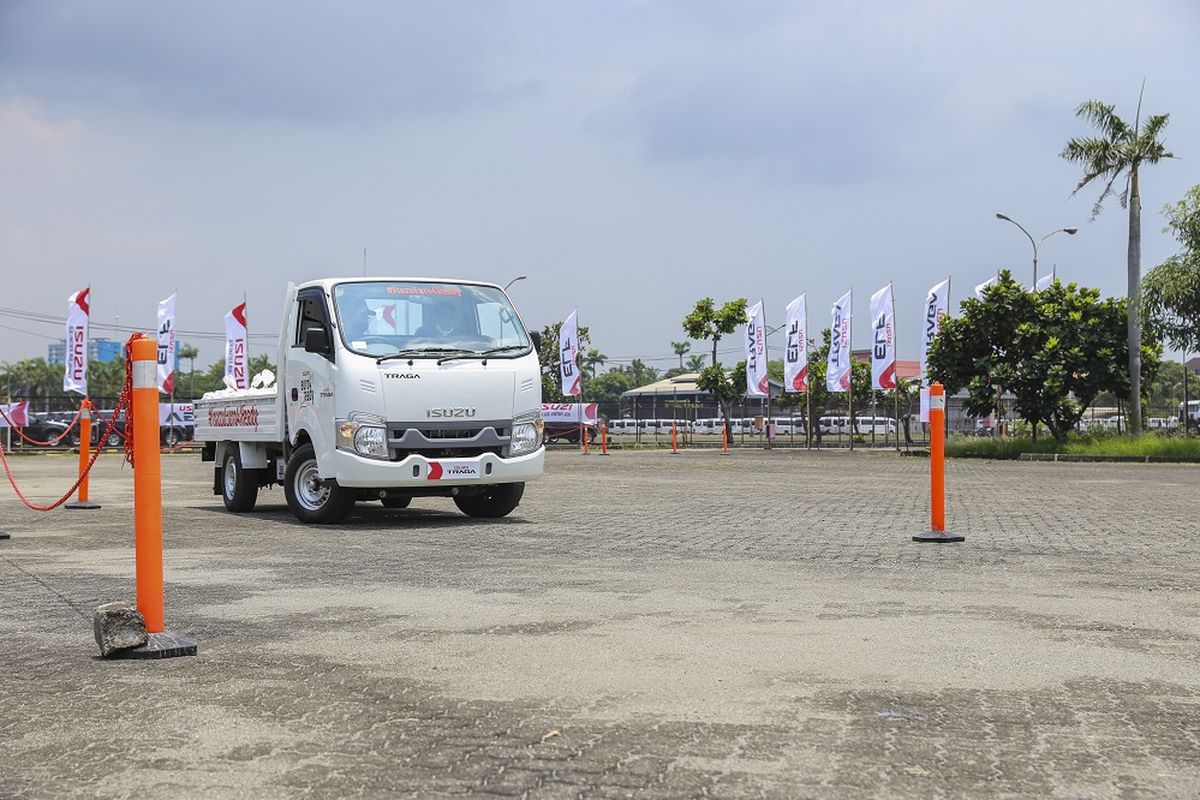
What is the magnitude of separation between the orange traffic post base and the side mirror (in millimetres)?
6443

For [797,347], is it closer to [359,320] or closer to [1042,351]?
[1042,351]

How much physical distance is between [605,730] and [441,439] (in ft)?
27.3

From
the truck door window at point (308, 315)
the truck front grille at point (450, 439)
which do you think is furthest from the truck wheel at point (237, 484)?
the truck front grille at point (450, 439)

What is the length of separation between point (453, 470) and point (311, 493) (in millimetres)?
1736

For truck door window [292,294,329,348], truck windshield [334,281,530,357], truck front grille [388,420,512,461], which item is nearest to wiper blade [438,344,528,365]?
truck windshield [334,281,530,357]

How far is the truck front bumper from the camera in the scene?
12008 millimetres

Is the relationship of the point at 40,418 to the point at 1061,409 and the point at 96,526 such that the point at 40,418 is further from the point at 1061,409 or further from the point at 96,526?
the point at 96,526

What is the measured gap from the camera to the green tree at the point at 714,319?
6031 centimetres

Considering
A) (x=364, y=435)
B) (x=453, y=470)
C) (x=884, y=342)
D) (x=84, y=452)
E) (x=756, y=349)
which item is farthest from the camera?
(x=756, y=349)

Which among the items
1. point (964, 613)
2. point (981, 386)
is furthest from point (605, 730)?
point (981, 386)

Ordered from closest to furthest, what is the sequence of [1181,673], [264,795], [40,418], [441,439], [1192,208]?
[264,795] → [1181,673] → [441,439] → [1192,208] → [40,418]

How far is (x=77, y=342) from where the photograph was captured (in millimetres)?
41906

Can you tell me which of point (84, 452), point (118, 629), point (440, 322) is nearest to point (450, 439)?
point (440, 322)

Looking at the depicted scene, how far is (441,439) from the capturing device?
1226cm
